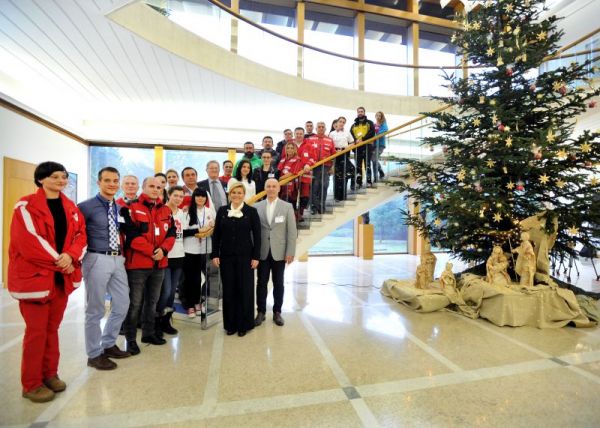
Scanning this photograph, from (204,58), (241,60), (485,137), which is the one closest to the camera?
(485,137)

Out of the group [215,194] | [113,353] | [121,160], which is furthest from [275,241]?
[121,160]

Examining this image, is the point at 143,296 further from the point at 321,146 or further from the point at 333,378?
the point at 321,146

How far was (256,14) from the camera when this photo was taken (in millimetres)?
10117

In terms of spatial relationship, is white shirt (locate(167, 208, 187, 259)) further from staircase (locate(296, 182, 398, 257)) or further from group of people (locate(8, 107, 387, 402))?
staircase (locate(296, 182, 398, 257))

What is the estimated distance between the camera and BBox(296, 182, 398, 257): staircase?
17.3ft

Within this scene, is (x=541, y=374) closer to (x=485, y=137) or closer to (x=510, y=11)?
(x=485, y=137)

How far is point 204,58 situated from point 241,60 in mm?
842

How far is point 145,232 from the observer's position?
277cm

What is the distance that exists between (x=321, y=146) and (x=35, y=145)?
18.3ft

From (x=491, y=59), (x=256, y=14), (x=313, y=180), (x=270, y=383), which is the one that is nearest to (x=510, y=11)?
(x=491, y=59)

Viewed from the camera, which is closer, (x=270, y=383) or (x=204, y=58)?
(x=270, y=383)

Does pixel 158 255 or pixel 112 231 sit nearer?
pixel 112 231

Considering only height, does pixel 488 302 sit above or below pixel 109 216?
below

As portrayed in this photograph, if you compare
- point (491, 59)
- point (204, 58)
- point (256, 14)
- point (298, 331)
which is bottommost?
point (298, 331)
